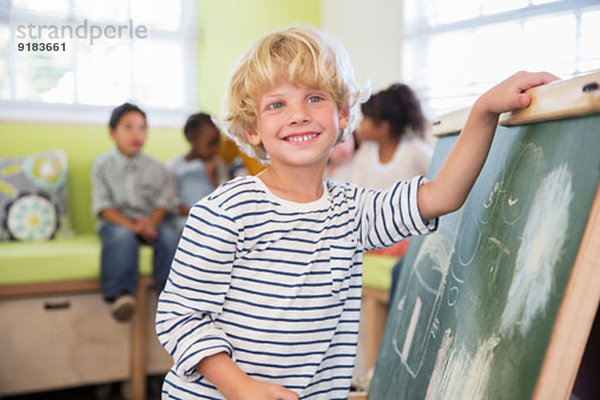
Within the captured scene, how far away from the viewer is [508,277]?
796 millimetres

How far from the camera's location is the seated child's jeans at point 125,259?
8.32ft

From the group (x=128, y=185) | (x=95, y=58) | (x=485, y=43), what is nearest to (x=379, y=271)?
(x=128, y=185)

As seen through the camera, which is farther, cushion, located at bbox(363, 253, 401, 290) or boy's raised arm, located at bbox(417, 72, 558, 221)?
cushion, located at bbox(363, 253, 401, 290)

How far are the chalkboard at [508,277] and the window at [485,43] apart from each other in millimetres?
1797

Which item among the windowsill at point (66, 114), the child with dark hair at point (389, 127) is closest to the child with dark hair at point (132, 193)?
the windowsill at point (66, 114)

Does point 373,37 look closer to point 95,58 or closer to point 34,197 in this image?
point 95,58

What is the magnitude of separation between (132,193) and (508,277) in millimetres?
2415

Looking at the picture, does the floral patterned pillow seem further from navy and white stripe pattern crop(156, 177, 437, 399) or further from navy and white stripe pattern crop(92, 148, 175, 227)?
navy and white stripe pattern crop(156, 177, 437, 399)

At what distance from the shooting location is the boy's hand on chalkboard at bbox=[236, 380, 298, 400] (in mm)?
876

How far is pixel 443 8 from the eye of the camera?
3408 millimetres

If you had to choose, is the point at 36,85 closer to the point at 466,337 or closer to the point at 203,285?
the point at 203,285

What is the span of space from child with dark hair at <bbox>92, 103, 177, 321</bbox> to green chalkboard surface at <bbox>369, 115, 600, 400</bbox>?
1705mm

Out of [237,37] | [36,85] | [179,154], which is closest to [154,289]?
[179,154]

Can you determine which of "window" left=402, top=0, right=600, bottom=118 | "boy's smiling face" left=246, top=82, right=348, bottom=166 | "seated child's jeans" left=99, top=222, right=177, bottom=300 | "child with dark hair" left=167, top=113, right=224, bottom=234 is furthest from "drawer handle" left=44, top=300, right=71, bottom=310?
"window" left=402, top=0, right=600, bottom=118
